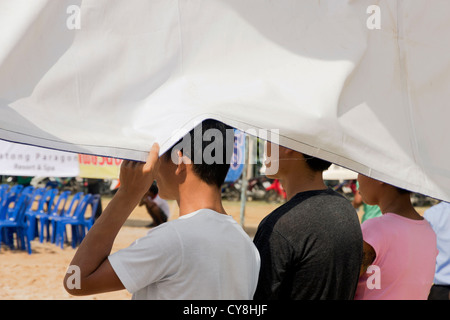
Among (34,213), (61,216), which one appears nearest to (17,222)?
(34,213)

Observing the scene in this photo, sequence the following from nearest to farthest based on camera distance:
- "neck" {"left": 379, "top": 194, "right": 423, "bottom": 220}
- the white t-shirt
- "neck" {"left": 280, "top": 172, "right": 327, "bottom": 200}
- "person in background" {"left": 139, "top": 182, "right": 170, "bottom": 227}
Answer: the white t-shirt, "neck" {"left": 280, "top": 172, "right": 327, "bottom": 200}, "neck" {"left": 379, "top": 194, "right": 423, "bottom": 220}, "person in background" {"left": 139, "top": 182, "right": 170, "bottom": 227}

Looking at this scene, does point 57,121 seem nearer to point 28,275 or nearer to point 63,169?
point 28,275

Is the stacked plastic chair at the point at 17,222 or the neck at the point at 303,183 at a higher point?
the neck at the point at 303,183

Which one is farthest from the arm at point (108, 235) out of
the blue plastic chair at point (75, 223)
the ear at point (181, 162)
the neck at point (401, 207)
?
the blue plastic chair at point (75, 223)

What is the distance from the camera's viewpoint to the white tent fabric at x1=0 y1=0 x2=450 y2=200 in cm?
153

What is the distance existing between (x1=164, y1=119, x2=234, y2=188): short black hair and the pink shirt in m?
0.83

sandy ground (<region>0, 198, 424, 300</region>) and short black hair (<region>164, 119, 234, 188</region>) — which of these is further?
sandy ground (<region>0, 198, 424, 300</region>)

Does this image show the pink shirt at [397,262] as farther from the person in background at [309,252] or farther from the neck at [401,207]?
the person in background at [309,252]

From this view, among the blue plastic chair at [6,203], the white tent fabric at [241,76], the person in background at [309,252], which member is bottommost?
the blue plastic chair at [6,203]

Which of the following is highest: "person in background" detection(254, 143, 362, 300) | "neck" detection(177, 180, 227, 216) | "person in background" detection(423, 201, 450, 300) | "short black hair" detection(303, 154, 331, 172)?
"short black hair" detection(303, 154, 331, 172)

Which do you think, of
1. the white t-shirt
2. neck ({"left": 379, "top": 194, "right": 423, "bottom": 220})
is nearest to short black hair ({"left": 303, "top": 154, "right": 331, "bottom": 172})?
neck ({"left": 379, "top": 194, "right": 423, "bottom": 220})

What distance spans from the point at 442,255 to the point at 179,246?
107 inches

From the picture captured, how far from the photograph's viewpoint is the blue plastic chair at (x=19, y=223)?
892cm

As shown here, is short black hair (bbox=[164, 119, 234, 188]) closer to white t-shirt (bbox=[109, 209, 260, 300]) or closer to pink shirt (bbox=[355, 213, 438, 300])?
white t-shirt (bbox=[109, 209, 260, 300])
